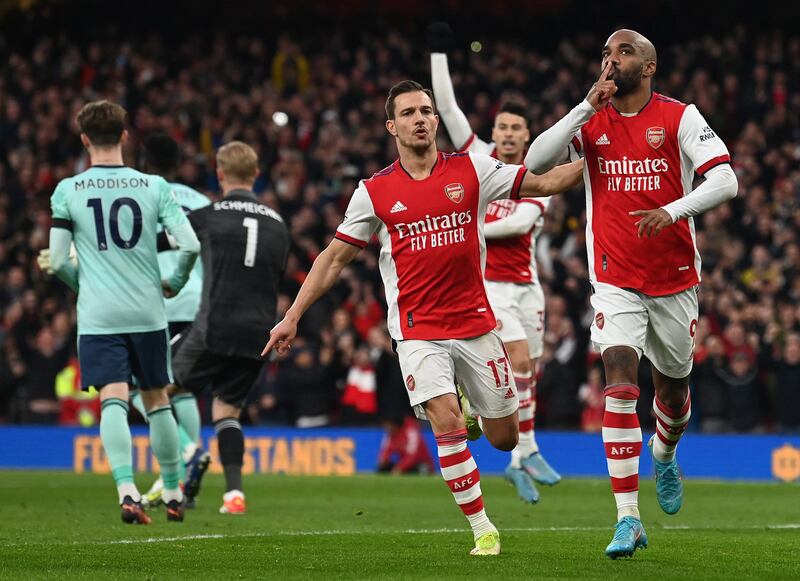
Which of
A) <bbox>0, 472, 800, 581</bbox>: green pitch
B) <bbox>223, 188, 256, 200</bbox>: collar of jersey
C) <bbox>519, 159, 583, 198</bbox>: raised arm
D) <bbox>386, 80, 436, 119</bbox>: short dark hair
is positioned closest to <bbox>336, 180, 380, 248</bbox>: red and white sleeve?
<bbox>386, 80, 436, 119</bbox>: short dark hair

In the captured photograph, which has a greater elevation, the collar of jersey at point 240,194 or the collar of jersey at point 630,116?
the collar of jersey at point 630,116

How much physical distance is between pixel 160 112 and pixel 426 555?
21.5 meters

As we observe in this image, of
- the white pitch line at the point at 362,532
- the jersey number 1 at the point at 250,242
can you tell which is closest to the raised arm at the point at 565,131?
the white pitch line at the point at 362,532

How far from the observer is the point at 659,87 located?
87.4 feet

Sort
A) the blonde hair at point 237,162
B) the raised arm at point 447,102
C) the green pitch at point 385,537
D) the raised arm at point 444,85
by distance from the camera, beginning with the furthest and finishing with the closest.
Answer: the blonde hair at point 237,162
the raised arm at point 447,102
the raised arm at point 444,85
the green pitch at point 385,537

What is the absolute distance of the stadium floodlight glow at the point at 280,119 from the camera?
27438mm

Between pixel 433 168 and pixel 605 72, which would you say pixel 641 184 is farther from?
pixel 433 168

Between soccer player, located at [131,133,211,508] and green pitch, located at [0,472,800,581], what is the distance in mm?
378

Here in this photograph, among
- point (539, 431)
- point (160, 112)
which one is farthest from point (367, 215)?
point (160, 112)

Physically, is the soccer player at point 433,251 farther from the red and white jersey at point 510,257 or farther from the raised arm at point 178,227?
the red and white jersey at point 510,257

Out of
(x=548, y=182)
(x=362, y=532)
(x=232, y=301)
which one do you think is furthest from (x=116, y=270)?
(x=548, y=182)

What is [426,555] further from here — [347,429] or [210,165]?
[210,165]

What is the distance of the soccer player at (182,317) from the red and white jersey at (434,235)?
12.2 feet

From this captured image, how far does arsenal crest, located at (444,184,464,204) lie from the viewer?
8.12 meters
